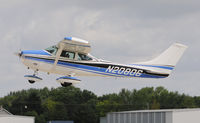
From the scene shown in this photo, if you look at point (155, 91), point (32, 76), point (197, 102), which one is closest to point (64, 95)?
point (155, 91)

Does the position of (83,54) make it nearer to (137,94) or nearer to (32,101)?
(32,101)

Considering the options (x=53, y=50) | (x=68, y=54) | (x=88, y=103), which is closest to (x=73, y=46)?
(x=68, y=54)

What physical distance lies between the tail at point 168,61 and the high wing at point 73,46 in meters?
4.60

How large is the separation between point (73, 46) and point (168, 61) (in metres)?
6.72

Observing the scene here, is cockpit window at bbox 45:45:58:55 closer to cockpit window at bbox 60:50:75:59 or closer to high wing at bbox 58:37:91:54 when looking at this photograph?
cockpit window at bbox 60:50:75:59

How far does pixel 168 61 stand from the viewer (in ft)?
Result: 85.8

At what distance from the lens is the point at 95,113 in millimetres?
77062

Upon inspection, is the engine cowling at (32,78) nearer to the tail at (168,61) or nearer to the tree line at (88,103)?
the tail at (168,61)

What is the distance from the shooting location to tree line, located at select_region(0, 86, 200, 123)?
246 ft

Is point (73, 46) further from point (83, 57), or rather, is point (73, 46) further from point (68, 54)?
point (83, 57)

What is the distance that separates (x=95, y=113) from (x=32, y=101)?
1184 centimetres

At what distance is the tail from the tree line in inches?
1926

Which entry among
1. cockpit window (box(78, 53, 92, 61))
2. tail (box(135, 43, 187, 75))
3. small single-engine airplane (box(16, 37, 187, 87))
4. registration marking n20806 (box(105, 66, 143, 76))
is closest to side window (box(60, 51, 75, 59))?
small single-engine airplane (box(16, 37, 187, 87))

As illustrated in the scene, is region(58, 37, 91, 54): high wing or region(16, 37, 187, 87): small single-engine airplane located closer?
region(58, 37, 91, 54): high wing
